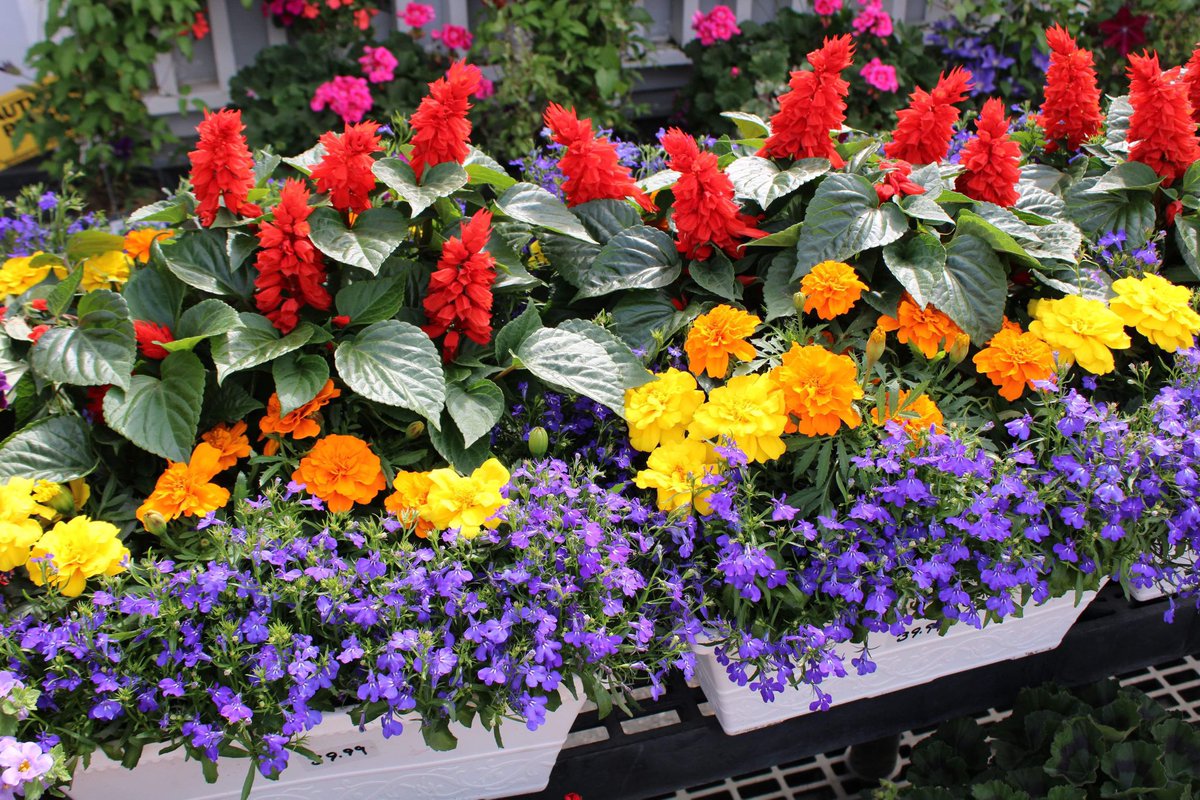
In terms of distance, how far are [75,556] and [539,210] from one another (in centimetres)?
66

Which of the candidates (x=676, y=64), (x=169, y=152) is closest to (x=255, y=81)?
(x=169, y=152)

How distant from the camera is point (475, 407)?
119 cm

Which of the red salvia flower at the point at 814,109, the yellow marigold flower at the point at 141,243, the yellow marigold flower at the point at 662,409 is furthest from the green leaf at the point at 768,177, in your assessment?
the yellow marigold flower at the point at 141,243

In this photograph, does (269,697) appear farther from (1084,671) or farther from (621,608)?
(1084,671)

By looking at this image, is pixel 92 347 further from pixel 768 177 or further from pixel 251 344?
pixel 768 177

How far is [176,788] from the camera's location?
3.47 feet

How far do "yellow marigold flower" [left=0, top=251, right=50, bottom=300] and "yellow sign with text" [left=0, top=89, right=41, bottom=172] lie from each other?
182 cm

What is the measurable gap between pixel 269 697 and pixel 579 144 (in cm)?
76

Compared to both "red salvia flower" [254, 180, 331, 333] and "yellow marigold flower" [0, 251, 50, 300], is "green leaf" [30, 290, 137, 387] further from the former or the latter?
"yellow marigold flower" [0, 251, 50, 300]

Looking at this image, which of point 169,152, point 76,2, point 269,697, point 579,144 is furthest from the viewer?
point 169,152

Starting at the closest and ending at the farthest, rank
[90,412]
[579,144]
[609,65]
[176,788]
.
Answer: [176,788] < [90,412] < [579,144] < [609,65]

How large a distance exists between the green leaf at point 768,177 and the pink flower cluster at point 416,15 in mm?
1990

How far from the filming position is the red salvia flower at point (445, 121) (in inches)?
47.6

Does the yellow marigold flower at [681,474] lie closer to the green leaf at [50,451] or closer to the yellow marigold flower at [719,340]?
the yellow marigold flower at [719,340]
